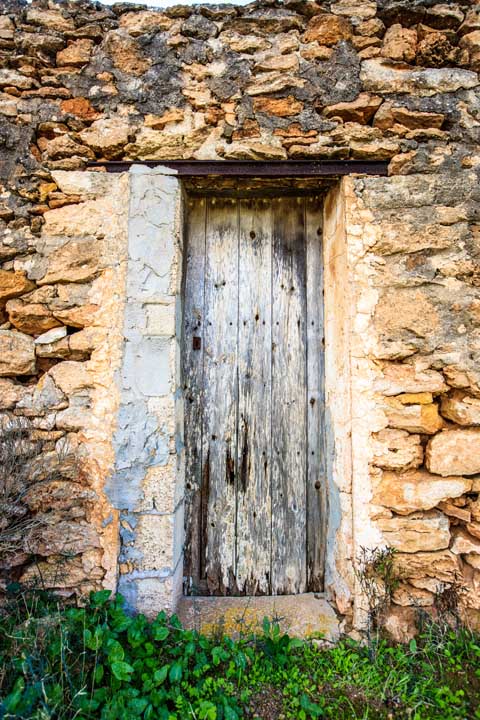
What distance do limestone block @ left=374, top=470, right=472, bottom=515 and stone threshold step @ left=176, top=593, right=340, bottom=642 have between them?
0.66 meters

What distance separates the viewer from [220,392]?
8.00ft

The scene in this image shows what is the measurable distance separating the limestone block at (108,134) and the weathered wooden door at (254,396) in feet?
1.62

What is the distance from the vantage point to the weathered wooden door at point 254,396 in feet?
7.82

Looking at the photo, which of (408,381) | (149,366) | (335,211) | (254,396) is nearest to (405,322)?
(408,381)

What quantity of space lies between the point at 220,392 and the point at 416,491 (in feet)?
3.68

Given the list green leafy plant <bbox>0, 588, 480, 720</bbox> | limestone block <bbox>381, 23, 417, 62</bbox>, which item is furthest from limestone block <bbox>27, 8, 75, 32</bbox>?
green leafy plant <bbox>0, 588, 480, 720</bbox>

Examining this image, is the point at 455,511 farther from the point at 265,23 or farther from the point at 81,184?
the point at 265,23

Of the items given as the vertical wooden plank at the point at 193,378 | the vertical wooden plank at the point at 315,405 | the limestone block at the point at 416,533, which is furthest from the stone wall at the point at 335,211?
the vertical wooden plank at the point at 193,378

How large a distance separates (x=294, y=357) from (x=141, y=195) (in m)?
1.19

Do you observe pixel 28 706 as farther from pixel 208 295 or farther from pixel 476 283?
pixel 476 283

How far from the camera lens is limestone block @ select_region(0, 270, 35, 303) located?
7.03ft

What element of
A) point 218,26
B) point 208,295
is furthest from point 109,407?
point 218,26

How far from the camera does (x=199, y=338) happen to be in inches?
96.5

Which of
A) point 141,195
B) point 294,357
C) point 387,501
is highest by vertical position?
point 141,195
